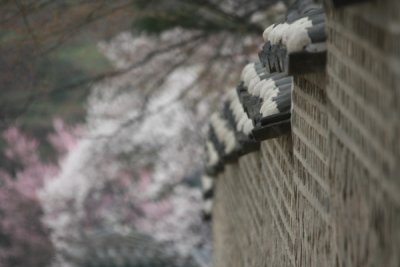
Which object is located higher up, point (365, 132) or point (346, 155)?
point (365, 132)

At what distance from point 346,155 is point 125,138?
638 inches

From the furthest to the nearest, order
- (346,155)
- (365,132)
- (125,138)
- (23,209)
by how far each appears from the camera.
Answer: (23,209) < (125,138) < (346,155) < (365,132)

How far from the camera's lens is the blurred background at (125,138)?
1431 cm

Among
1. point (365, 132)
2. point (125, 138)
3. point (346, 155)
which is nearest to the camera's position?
point (365, 132)

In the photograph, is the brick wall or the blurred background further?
the blurred background

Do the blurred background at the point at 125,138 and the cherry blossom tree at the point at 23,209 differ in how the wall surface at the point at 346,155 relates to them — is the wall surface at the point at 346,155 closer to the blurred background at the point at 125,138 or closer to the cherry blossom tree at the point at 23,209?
the blurred background at the point at 125,138

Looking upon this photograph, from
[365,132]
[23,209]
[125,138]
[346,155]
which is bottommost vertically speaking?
[23,209]

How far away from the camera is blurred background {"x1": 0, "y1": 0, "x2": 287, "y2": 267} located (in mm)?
14312

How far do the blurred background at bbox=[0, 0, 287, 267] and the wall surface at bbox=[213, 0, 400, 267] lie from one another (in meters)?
8.81

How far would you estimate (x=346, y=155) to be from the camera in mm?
2826

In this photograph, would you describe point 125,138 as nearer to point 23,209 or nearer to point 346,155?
point 23,209

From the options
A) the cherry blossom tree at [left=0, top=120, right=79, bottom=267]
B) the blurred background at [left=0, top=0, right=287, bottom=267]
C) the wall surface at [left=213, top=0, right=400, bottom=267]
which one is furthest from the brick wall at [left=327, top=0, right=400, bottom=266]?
the cherry blossom tree at [left=0, top=120, right=79, bottom=267]

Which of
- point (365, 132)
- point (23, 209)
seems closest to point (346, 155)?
point (365, 132)

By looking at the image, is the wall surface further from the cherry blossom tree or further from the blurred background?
the cherry blossom tree
